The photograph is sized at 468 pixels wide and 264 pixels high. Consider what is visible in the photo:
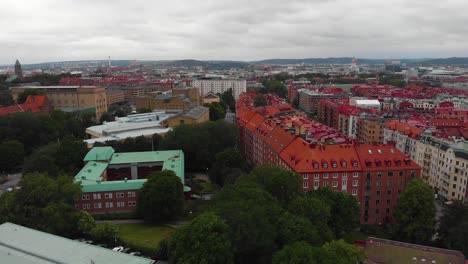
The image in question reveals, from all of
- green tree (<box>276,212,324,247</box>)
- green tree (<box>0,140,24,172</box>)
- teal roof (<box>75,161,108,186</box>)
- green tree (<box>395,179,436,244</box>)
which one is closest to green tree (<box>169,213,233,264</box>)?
green tree (<box>276,212,324,247</box>)

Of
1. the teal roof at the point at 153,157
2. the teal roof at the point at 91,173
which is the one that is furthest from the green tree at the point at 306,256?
the teal roof at the point at 153,157

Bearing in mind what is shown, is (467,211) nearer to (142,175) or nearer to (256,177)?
(256,177)

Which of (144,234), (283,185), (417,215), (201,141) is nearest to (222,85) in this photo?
(201,141)

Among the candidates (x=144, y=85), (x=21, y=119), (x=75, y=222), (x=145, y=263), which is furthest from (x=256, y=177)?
(x=144, y=85)

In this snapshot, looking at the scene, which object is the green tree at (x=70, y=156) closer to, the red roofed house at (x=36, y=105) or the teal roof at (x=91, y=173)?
the teal roof at (x=91, y=173)

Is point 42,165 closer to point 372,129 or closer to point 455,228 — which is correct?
point 455,228

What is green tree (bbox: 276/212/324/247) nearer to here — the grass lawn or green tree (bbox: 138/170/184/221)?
the grass lawn

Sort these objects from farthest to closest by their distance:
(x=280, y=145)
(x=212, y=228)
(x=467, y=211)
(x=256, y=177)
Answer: (x=280, y=145) → (x=256, y=177) → (x=467, y=211) → (x=212, y=228)
